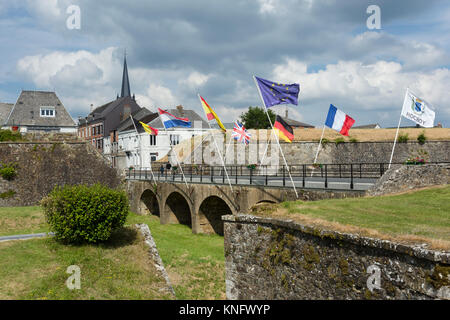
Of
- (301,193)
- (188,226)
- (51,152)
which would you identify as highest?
(51,152)

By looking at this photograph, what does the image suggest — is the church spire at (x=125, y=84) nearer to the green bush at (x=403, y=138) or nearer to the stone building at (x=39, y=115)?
the stone building at (x=39, y=115)

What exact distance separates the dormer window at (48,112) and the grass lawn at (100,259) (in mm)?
24464

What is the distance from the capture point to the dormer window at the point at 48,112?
4338 centimetres

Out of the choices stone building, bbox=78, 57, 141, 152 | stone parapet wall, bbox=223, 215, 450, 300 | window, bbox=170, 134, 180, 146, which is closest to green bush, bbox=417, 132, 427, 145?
window, bbox=170, 134, 180, 146

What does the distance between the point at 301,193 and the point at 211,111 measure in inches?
277

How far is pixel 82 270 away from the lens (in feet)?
38.2

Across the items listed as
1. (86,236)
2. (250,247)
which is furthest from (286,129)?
(86,236)

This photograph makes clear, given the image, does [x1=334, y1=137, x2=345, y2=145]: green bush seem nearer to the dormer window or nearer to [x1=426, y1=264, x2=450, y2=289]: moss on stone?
the dormer window

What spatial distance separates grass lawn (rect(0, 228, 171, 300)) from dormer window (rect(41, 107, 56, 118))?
33229 mm

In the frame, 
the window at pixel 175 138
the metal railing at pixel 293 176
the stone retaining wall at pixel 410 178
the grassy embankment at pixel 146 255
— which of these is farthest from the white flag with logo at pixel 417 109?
the window at pixel 175 138

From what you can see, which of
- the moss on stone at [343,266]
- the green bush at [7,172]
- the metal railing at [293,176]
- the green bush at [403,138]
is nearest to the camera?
the moss on stone at [343,266]

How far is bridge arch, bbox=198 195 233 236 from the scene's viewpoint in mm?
24125
